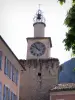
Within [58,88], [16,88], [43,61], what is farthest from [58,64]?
[16,88]

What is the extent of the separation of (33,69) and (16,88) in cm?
1715

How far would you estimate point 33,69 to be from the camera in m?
47.3

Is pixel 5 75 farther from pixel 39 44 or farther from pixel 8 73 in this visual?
pixel 39 44

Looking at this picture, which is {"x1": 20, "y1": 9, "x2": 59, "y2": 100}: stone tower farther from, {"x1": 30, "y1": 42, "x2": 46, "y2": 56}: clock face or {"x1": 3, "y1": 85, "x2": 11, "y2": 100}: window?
{"x1": 3, "y1": 85, "x2": 11, "y2": 100}: window

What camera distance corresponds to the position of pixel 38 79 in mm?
47062

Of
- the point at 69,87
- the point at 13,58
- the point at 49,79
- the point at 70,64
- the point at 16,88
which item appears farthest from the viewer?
the point at 70,64

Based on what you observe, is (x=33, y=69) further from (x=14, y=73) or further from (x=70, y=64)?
(x=14, y=73)

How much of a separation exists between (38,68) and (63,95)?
7833mm

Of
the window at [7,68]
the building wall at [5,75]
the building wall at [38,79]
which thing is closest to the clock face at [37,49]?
the building wall at [38,79]

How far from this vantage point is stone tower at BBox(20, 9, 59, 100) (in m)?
46.4

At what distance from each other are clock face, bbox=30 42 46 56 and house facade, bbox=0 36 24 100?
1738cm

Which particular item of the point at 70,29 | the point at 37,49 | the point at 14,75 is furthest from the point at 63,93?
the point at 70,29

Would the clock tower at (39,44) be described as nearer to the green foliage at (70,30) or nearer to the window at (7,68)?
the window at (7,68)

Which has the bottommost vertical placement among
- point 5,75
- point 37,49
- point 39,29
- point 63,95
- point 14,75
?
point 63,95
